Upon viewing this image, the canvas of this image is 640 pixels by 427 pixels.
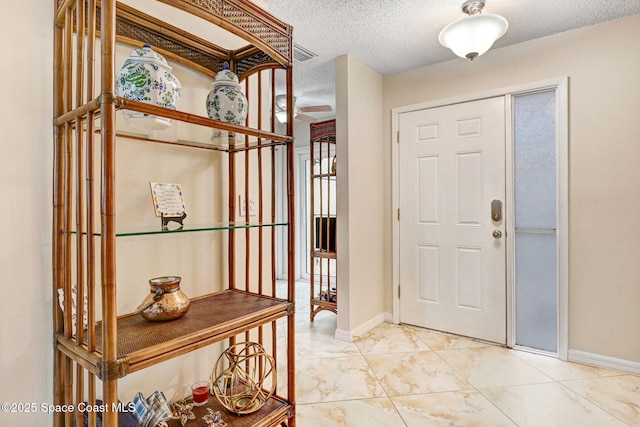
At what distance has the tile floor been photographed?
1.74m

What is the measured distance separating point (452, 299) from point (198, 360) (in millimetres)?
2198

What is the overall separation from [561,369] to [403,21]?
2.60 m

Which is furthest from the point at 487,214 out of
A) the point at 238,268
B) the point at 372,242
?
the point at 238,268

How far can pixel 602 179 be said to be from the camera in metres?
2.27

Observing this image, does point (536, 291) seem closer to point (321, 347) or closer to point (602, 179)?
point (602, 179)

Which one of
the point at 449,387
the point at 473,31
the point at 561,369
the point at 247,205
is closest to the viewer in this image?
the point at 247,205

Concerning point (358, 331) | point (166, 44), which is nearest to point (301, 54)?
point (166, 44)

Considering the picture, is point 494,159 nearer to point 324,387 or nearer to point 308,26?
point 308,26

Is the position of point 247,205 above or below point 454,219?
above

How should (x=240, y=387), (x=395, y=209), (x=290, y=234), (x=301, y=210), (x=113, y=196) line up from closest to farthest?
(x=113, y=196) → (x=290, y=234) → (x=240, y=387) → (x=395, y=209) → (x=301, y=210)

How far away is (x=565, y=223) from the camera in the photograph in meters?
2.38

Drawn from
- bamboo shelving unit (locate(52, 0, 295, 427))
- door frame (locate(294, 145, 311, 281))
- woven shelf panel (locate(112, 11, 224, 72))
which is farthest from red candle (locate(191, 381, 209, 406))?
door frame (locate(294, 145, 311, 281))

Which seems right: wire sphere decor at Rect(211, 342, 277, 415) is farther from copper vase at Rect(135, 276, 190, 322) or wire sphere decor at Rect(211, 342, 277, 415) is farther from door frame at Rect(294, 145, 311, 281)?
door frame at Rect(294, 145, 311, 281)

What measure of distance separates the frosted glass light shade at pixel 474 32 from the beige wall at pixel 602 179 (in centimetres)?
81
